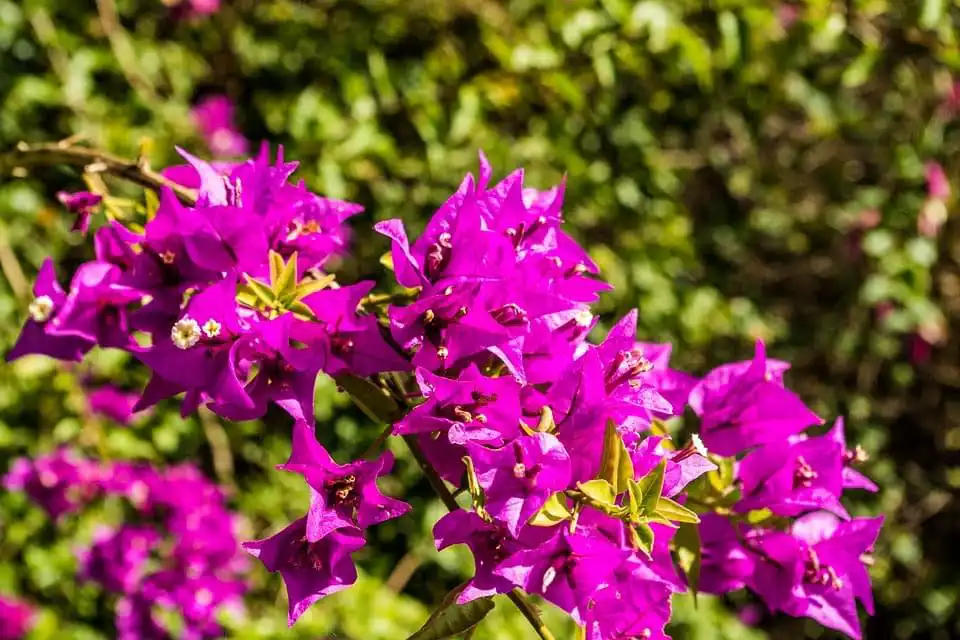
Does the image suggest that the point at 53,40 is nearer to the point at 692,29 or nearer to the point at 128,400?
the point at 128,400

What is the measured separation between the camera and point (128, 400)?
2285 mm

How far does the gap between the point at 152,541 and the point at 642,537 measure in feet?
5.19

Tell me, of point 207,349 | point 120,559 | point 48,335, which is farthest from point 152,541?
point 207,349

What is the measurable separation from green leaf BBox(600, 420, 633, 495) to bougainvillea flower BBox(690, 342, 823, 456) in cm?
24

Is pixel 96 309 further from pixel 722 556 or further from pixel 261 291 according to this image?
pixel 722 556

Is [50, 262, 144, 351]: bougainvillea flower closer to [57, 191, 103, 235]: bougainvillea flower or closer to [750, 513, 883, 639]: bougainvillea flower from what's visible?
[57, 191, 103, 235]: bougainvillea flower

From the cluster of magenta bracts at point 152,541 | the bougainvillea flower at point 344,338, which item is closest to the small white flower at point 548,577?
the bougainvillea flower at point 344,338

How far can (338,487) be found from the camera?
2.46ft

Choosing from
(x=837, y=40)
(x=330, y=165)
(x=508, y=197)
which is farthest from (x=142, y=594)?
(x=837, y=40)

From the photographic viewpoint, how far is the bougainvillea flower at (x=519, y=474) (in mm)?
687

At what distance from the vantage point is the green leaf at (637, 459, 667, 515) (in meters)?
0.70

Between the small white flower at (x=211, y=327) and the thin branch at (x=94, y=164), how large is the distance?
0.59 feet

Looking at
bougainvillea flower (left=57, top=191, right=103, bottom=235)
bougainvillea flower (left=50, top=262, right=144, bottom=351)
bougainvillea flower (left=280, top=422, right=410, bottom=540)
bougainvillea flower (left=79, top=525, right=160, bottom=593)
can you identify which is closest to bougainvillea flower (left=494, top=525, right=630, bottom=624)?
bougainvillea flower (left=280, top=422, right=410, bottom=540)

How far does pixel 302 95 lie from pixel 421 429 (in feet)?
5.86
